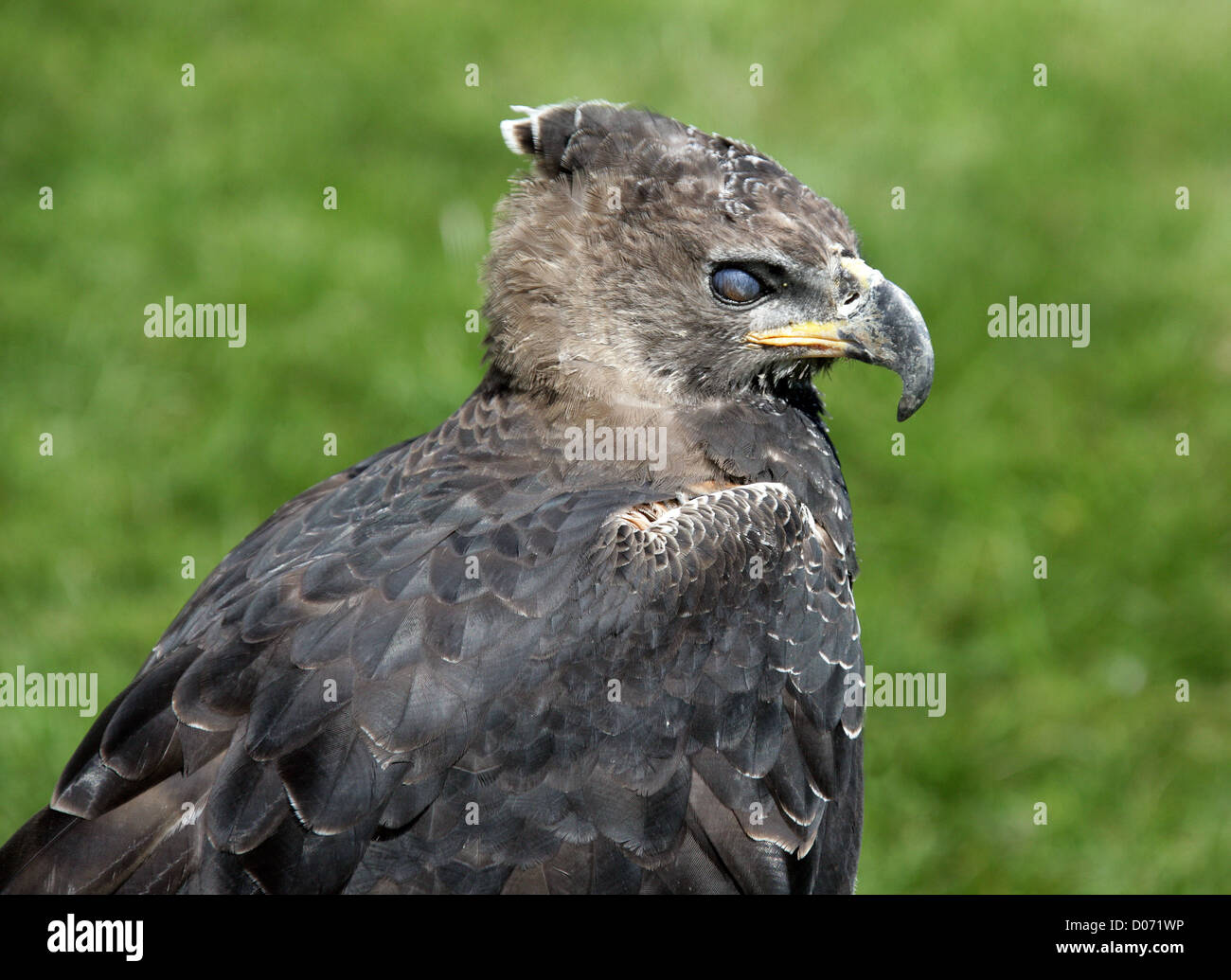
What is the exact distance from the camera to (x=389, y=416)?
7395 millimetres

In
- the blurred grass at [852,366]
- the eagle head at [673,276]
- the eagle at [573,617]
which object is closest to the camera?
the eagle at [573,617]

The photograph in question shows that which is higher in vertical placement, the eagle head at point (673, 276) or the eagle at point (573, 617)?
the eagle head at point (673, 276)

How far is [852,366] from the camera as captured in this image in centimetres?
769

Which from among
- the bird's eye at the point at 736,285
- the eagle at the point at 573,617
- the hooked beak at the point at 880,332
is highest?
the bird's eye at the point at 736,285

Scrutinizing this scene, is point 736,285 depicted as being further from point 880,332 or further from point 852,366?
point 852,366

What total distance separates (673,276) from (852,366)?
3.76 meters

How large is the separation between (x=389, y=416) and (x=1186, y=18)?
6.58m

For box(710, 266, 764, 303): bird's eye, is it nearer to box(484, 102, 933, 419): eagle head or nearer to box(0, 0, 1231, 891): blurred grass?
box(484, 102, 933, 419): eagle head

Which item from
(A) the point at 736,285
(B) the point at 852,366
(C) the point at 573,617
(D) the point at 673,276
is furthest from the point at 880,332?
(B) the point at 852,366

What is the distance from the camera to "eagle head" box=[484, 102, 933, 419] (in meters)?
4.02

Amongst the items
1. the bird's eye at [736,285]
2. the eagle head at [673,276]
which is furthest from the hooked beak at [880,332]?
the bird's eye at [736,285]

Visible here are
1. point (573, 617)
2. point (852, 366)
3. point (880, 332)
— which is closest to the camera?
point (573, 617)

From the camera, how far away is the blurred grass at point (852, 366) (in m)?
6.02

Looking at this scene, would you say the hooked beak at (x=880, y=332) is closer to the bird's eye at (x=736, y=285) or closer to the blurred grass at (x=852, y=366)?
the bird's eye at (x=736, y=285)
